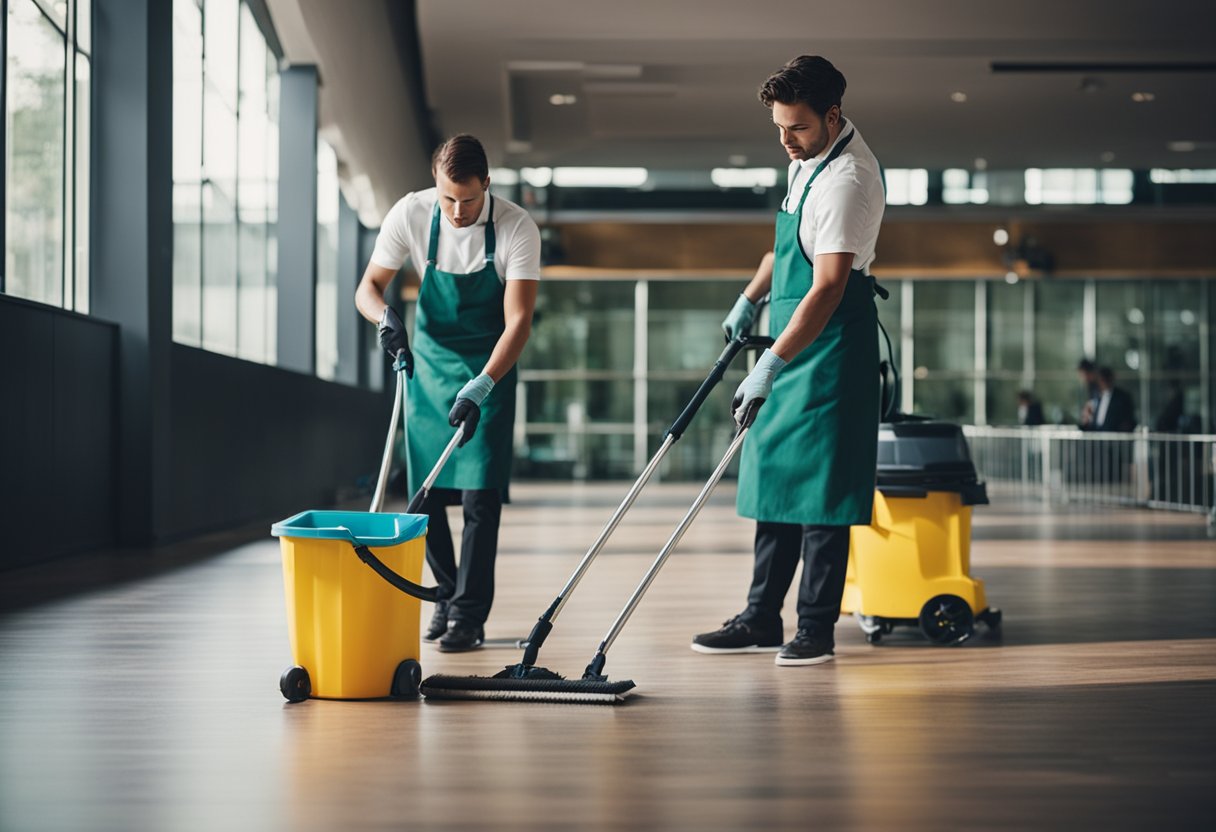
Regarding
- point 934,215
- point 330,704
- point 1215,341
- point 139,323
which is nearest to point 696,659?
point 330,704

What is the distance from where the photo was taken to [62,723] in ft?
8.34

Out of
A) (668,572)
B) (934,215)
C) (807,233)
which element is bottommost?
(668,572)

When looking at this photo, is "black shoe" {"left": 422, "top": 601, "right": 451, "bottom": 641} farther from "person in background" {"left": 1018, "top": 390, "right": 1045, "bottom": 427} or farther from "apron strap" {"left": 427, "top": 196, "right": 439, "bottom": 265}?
"person in background" {"left": 1018, "top": 390, "right": 1045, "bottom": 427}

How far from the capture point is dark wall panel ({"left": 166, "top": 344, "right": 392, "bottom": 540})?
7.21 m

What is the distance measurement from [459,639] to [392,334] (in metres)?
0.83

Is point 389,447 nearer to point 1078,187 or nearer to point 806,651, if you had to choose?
point 806,651

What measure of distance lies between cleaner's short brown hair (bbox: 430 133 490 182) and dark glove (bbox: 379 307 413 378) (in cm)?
37

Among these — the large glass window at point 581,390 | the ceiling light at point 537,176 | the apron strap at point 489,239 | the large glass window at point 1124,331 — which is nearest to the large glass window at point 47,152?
the apron strap at point 489,239

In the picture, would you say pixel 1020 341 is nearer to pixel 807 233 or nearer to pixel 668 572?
pixel 668 572

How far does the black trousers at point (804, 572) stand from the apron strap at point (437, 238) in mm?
989

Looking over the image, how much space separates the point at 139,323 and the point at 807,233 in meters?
4.23

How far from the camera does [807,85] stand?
10.6 ft

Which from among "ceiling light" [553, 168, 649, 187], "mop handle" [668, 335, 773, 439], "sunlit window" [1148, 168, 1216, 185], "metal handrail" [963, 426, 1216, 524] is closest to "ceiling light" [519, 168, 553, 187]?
"ceiling light" [553, 168, 649, 187]

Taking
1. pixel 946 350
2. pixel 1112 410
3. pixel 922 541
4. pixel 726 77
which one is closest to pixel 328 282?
pixel 726 77
